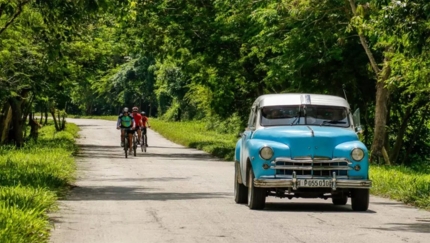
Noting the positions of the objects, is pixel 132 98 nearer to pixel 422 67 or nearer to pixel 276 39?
pixel 276 39

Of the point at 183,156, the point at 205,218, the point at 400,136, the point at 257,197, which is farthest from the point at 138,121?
the point at 205,218

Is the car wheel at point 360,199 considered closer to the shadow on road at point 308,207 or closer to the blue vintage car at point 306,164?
the blue vintage car at point 306,164

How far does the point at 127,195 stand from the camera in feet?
67.9

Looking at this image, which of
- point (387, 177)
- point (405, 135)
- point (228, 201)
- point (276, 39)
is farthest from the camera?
point (405, 135)

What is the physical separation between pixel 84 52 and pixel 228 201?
20938 mm

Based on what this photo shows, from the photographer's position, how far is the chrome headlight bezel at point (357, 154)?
17.3 meters

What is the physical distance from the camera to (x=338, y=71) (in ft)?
115

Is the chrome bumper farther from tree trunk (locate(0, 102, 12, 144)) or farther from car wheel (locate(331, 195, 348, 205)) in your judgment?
tree trunk (locate(0, 102, 12, 144))

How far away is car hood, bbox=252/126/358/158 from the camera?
17.2 meters

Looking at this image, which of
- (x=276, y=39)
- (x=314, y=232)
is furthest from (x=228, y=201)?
(x=276, y=39)

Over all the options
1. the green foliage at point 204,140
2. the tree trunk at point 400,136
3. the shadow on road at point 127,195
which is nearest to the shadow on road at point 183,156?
the green foliage at point 204,140

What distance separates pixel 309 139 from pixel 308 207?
157cm

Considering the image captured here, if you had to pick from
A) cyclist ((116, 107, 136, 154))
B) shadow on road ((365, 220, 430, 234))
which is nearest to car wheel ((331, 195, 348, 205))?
shadow on road ((365, 220, 430, 234))

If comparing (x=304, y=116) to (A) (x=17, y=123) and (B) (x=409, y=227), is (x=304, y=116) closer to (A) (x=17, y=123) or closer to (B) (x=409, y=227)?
(B) (x=409, y=227)
